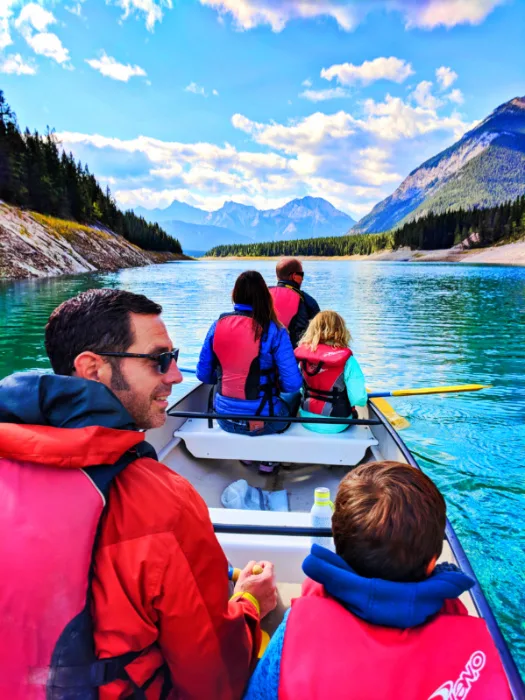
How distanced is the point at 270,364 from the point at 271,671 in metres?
3.18

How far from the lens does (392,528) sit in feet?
4.28

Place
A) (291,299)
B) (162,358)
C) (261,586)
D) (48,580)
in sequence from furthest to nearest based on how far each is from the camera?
1. (291,299)
2. (261,586)
3. (162,358)
4. (48,580)

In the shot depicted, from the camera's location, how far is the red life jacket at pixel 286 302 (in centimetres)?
Answer: 641

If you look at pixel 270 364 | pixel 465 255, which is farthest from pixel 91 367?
pixel 465 255

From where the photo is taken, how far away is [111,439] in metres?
1.22

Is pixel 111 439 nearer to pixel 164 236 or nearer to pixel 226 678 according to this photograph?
pixel 226 678

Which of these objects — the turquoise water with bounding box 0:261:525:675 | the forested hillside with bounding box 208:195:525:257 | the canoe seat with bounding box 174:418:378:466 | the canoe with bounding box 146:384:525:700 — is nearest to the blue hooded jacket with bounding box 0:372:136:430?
the canoe with bounding box 146:384:525:700

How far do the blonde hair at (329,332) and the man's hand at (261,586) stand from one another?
9.32 ft

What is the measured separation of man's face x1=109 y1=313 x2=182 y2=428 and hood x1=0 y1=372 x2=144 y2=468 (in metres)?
0.27

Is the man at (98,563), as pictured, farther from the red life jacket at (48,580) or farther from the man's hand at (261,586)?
the man's hand at (261,586)

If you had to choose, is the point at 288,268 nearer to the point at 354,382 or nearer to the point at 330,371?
the point at 330,371

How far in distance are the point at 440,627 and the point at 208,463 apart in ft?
12.2

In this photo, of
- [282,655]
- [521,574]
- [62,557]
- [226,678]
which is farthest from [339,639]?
[521,574]

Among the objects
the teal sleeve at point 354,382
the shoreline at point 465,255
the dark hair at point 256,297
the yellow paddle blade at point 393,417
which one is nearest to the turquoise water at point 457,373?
the yellow paddle blade at point 393,417
